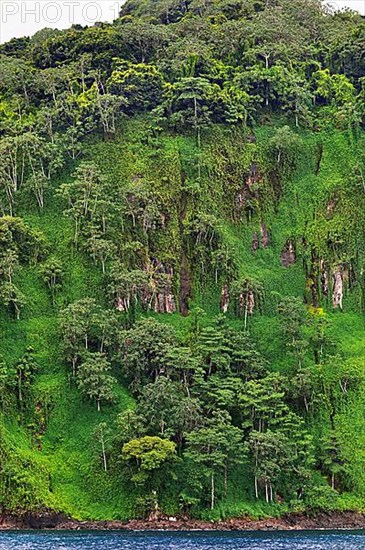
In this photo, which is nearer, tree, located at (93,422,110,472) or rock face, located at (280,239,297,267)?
tree, located at (93,422,110,472)

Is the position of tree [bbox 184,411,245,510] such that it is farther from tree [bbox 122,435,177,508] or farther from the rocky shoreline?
the rocky shoreline

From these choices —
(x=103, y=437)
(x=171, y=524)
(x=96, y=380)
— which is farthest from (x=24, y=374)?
(x=171, y=524)

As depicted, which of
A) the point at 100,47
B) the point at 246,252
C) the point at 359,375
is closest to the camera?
the point at 359,375

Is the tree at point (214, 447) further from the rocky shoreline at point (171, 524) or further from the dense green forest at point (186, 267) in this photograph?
the rocky shoreline at point (171, 524)

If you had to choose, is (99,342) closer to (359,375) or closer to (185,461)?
(185,461)

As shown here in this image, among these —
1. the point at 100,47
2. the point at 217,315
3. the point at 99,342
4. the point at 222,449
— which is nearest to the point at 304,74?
the point at 100,47

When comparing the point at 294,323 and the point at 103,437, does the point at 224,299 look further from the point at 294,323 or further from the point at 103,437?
the point at 103,437

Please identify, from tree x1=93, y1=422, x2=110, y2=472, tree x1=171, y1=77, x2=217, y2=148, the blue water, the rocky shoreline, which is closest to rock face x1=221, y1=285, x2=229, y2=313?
tree x1=171, y1=77, x2=217, y2=148
